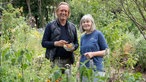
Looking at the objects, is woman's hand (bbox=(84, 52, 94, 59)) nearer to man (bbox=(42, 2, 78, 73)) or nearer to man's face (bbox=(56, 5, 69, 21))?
man (bbox=(42, 2, 78, 73))

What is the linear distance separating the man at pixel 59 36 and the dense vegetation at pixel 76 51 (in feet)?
0.61

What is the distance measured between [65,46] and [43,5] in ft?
55.0

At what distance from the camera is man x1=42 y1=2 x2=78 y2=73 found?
4.19 meters

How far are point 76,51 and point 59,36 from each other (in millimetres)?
3861

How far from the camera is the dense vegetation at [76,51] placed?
2736mm

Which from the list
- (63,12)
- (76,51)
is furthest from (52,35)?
(76,51)

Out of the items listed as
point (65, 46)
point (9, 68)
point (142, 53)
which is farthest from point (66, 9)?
point (142, 53)

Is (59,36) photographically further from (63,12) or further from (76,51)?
(76,51)

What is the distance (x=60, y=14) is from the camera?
419 cm

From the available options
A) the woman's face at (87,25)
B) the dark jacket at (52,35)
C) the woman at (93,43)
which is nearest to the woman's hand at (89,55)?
the woman at (93,43)

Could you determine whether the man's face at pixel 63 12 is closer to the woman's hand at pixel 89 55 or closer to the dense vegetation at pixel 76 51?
the dense vegetation at pixel 76 51

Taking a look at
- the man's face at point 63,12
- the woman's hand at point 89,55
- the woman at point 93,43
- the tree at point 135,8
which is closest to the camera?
the tree at point 135,8

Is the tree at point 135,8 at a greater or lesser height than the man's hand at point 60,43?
greater

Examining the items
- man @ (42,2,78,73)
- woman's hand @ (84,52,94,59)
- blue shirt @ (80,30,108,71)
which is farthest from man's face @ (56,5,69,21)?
woman's hand @ (84,52,94,59)
